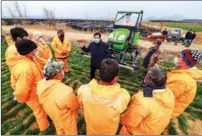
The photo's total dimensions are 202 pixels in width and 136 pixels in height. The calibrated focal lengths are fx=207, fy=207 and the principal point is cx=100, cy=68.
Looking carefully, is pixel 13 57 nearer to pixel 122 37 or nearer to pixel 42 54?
pixel 42 54

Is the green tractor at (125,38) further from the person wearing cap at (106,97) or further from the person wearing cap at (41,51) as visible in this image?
the person wearing cap at (106,97)

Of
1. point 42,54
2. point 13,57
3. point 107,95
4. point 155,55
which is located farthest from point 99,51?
point 107,95

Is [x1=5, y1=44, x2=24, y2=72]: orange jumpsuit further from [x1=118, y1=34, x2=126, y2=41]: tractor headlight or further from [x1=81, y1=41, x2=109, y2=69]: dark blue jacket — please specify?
[x1=118, y1=34, x2=126, y2=41]: tractor headlight

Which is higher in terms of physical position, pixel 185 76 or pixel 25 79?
pixel 185 76

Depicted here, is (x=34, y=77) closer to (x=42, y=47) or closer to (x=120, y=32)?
(x=42, y=47)

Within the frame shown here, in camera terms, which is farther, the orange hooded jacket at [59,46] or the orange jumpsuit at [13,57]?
the orange hooded jacket at [59,46]

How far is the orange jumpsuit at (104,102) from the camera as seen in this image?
224 centimetres

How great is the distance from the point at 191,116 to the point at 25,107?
138 inches

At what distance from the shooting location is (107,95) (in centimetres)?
223

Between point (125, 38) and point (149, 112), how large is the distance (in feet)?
13.6

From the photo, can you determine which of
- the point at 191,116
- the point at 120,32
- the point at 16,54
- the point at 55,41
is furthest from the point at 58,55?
the point at 191,116

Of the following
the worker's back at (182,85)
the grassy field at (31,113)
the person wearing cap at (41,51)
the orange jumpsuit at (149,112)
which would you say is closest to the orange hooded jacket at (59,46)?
the grassy field at (31,113)

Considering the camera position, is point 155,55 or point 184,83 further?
point 155,55

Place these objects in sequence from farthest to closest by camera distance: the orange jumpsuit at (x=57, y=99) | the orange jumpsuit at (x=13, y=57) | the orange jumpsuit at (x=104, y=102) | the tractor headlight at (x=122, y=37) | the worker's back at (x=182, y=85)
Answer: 1. the tractor headlight at (x=122, y=37)
2. the orange jumpsuit at (x=13, y=57)
3. the worker's back at (x=182, y=85)
4. the orange jumpsuit at (x=57, y=99)
5. the orange jumpsuit at (x=104, y=102)
